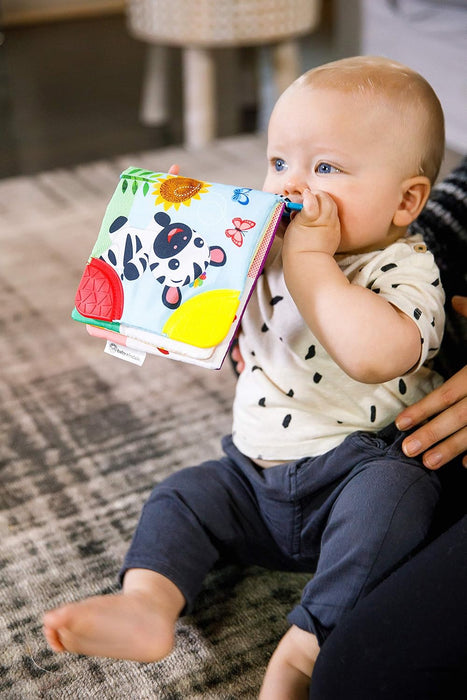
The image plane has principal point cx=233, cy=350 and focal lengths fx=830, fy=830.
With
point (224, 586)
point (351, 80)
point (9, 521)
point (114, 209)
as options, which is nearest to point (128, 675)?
point (224, 586)

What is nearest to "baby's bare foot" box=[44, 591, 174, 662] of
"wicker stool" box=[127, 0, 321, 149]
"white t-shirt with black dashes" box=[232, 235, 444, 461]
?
"white t-shirt with black dashes" box=[232, 235, 444, 461]

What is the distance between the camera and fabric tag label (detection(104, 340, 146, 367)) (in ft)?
2.35

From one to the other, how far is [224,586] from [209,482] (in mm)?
115

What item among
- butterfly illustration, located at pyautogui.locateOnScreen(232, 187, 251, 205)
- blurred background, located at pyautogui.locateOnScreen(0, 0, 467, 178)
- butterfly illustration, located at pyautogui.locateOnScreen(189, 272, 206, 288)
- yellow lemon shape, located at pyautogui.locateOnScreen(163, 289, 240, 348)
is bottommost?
blurred background, located at pyautogui.locateOnScreen(0, 0, 467, 178)

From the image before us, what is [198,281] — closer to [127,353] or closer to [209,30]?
[127,353]

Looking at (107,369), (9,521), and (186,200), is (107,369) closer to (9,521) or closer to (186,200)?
(9,521)

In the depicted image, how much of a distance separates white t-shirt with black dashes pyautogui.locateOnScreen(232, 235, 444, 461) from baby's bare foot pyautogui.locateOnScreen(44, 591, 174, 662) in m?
0.19

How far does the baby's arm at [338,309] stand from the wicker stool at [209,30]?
1.71m

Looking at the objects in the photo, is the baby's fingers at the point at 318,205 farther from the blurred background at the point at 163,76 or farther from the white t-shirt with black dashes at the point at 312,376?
the blurred background at the point at 163,76

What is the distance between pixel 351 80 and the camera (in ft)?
2.39

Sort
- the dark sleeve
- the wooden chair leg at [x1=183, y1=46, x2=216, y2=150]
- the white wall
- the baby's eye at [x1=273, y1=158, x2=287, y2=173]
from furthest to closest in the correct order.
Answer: the wooden chair leg at [x1=183, y1=46, x2=216, y2=150], the white wall, the dark sleeve, the baby's eye at [x1=273, y1=158, x2=287, y2=173]

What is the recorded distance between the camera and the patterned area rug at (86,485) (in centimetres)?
75

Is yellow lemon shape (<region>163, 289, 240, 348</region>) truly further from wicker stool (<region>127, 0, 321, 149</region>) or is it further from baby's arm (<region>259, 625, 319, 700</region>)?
wicker stool (<region>127, 0, 321, 149</region>)

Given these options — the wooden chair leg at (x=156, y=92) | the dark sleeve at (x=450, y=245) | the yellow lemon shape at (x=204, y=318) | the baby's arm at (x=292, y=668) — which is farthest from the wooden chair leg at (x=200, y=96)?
the baby's arm at (x=292, y=668)
